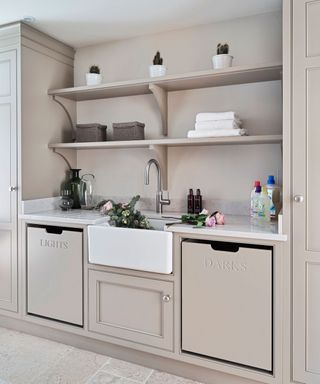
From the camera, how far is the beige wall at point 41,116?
2297 mm

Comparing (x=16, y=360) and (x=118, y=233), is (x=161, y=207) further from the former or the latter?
(x=16, y=360)

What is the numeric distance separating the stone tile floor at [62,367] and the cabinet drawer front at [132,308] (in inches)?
7.1

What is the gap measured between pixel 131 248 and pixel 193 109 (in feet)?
3.70

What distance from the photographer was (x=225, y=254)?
1689mm

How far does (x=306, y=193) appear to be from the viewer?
1589 mm

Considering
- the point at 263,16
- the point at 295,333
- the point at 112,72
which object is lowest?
the point at 295,333

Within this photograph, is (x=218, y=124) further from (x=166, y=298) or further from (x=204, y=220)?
(x=166, y=298)

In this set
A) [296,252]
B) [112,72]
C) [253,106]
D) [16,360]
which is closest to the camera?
[296,252]

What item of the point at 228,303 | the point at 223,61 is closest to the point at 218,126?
the point at 223,61

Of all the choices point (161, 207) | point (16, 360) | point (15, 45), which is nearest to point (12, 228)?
point (16, 360)

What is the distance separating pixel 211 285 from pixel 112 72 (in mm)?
1827

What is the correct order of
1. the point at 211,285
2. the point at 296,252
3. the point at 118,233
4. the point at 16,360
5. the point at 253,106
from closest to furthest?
the point at 296,252
the point at 211,285
the point at 118,233
the point at 16,360
the point at 253,106

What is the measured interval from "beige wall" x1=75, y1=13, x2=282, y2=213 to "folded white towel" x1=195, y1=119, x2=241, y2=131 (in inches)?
11.3

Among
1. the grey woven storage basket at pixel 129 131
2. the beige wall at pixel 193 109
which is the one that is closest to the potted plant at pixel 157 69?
the beige wall at pixel 193 109
